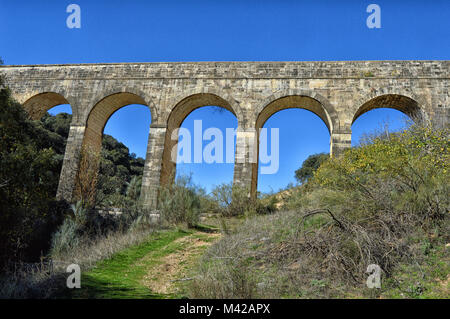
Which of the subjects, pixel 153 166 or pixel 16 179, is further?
pixel 153 166

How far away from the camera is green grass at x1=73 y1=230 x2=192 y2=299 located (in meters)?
5.35

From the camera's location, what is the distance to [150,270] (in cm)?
704

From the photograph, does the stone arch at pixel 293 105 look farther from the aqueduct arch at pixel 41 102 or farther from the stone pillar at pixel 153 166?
the aqueduct arch at pixel 41 102

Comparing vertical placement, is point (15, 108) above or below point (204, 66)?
below

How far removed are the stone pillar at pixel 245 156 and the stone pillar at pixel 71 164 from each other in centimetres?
634

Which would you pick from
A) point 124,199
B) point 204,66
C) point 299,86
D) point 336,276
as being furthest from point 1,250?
point 299,86

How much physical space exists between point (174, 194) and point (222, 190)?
6.58 feet

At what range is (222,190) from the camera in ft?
43.1

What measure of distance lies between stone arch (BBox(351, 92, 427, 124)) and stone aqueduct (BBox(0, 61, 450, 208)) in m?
0.04

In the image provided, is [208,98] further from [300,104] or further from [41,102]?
[41,102]

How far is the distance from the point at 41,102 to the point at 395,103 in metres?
15.2

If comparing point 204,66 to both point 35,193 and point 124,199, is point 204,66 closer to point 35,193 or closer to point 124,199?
point 124,199

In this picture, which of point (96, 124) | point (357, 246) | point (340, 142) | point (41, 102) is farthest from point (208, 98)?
point (357, 246)

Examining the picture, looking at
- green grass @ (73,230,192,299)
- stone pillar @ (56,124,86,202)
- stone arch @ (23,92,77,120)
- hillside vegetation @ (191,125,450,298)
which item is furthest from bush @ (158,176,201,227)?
stone arch @ (23,92,77,120)
